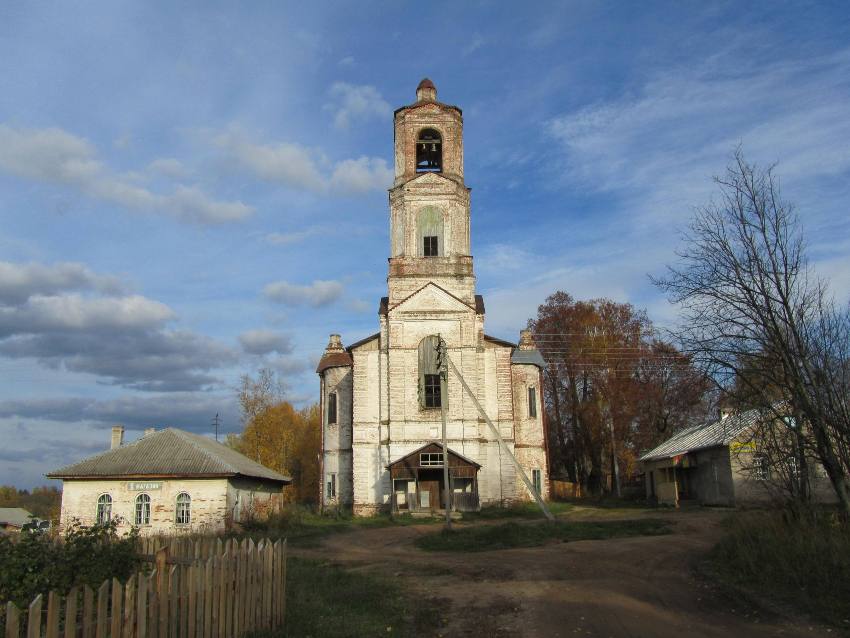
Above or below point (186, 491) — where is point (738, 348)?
above

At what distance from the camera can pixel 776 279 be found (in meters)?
14.3

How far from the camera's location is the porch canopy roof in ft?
102

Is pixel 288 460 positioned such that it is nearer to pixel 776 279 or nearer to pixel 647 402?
pixel 647 402

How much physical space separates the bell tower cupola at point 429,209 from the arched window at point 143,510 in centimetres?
1449

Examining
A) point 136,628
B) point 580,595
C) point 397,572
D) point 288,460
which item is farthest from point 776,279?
point 288,460

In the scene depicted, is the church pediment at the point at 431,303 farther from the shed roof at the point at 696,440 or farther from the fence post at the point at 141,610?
the fence post at the point at 141,610

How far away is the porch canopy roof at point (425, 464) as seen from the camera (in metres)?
31.1

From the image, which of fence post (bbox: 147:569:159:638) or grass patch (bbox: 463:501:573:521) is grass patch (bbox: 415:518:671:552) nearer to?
grass patch (bbox: 463:501:573:521)

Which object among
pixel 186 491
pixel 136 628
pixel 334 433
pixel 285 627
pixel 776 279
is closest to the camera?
pixel 136 628

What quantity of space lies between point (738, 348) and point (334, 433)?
24307 mm

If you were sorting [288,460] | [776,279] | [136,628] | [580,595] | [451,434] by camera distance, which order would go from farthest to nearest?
[288,460] → [451,434] → [776,279] → [580,595] → [136,628]

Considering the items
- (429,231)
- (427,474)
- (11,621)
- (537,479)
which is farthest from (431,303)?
(11,621)

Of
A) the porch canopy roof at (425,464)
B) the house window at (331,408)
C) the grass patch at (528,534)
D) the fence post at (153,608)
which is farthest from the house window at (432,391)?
the fence post at (153,608)

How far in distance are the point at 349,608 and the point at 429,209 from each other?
27.1 m
